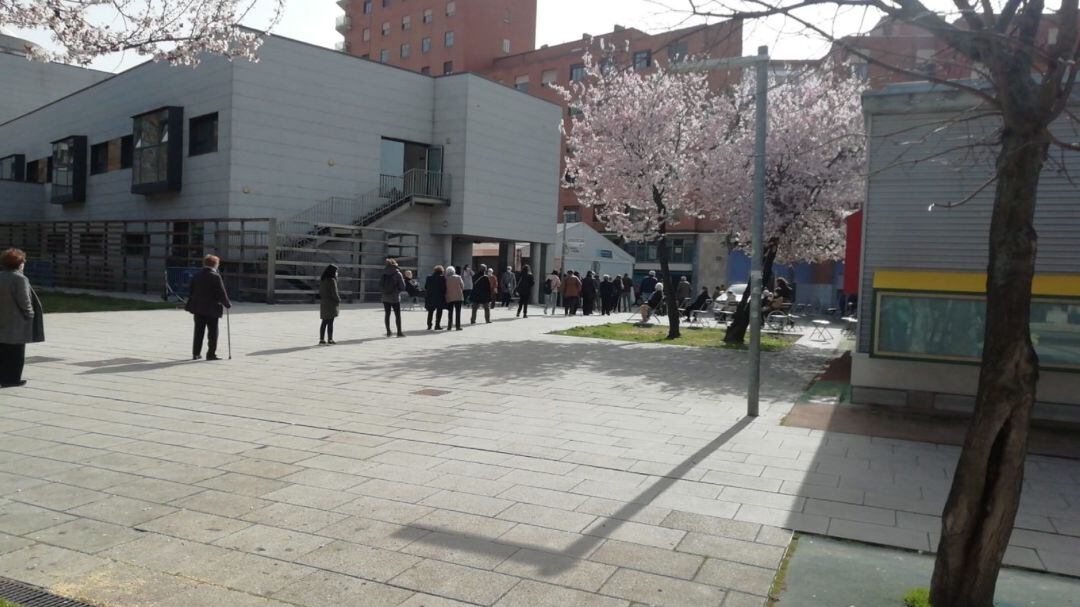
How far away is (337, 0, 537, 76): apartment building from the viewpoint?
59156mm

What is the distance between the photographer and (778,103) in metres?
17.4

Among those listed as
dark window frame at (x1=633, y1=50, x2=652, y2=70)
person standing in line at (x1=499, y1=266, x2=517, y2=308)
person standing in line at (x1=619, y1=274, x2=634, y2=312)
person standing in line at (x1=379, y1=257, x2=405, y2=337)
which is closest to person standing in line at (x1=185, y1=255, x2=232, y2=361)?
person standing in line at (x1=379, y1=257, x2=405, y2=337)

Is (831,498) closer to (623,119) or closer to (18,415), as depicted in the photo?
(18,415)

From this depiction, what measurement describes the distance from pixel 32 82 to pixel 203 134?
27438 mm

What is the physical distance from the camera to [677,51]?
491cm

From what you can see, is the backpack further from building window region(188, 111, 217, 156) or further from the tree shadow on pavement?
building window region(188, 111, 217, 156)

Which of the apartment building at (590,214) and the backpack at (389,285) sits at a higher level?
the apartment building at (590,214)

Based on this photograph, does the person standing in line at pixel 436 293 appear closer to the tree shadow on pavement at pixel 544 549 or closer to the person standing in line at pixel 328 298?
the person standing in line at pixel 328 298

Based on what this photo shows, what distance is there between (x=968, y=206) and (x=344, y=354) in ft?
31.6

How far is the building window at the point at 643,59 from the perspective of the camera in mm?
4626

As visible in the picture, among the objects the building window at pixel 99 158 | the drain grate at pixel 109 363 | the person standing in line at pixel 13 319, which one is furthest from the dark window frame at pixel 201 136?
the person standing in line at pixel 13 319

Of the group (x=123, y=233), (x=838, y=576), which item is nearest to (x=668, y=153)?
(x=838, y=576)

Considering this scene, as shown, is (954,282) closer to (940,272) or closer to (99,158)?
(940,272)

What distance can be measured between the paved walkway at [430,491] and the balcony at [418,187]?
2098 cm
